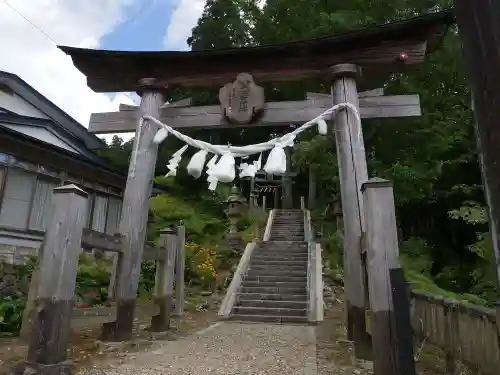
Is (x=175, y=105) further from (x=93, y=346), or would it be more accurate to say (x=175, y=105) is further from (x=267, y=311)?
(x=267, y=311)

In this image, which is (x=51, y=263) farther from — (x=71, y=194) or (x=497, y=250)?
(x=497, y=250)

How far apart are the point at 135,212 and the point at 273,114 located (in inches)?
101

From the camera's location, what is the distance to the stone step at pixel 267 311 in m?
8.09

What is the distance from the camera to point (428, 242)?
43.8 ft

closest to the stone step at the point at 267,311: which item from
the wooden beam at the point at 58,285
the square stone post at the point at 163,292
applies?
the square stone post at the point at 163,292

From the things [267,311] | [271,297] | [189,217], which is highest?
[189,217]

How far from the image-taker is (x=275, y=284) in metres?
9.70

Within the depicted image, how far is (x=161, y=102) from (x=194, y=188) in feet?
45.3

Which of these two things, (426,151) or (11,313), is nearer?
(11,313)

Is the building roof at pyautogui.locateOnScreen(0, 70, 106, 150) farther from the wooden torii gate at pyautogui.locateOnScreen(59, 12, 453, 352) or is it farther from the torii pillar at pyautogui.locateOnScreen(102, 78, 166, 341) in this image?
the torii pillar at pyautogui.locateOnScreen(102, 78, 166, 341)

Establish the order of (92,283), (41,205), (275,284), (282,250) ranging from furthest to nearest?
(282,250) → (41,205) → (275,284) → (92,283)

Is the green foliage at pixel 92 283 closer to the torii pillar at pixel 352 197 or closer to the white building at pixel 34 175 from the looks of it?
the white building at pixel 34 175

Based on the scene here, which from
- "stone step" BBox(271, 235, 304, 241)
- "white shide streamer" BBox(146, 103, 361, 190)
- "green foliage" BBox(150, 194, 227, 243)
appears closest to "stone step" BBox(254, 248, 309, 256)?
"stone step" BBox(271, 235, 304, 241)

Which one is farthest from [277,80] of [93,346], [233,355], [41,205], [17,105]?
[17,105]
